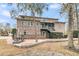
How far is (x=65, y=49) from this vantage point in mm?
2191

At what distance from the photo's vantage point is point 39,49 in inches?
85.7

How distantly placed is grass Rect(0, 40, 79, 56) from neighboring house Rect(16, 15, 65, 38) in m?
0.10

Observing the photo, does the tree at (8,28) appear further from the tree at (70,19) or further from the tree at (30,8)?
the tree at (70,19)

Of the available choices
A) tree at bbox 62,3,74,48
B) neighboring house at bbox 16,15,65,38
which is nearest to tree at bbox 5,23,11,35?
neighboring house at bbox 16,15,65,38

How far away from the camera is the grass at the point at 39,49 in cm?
216

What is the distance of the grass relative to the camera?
2164 mm

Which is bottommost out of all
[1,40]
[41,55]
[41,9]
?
[41,55]

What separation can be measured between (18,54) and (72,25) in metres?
0.57

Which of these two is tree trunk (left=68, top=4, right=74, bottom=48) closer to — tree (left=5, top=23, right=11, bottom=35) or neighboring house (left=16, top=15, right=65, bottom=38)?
neighboring house (left=16, top=15, right=65, bottom=38)

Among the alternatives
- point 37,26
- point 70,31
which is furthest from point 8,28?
point 70,31

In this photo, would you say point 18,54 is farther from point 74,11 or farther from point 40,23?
point 74,11

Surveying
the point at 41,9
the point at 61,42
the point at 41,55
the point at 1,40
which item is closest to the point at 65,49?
the point at 61,42

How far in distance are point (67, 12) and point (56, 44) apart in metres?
0.31

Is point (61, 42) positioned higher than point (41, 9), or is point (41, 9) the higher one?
point (41, 9)
